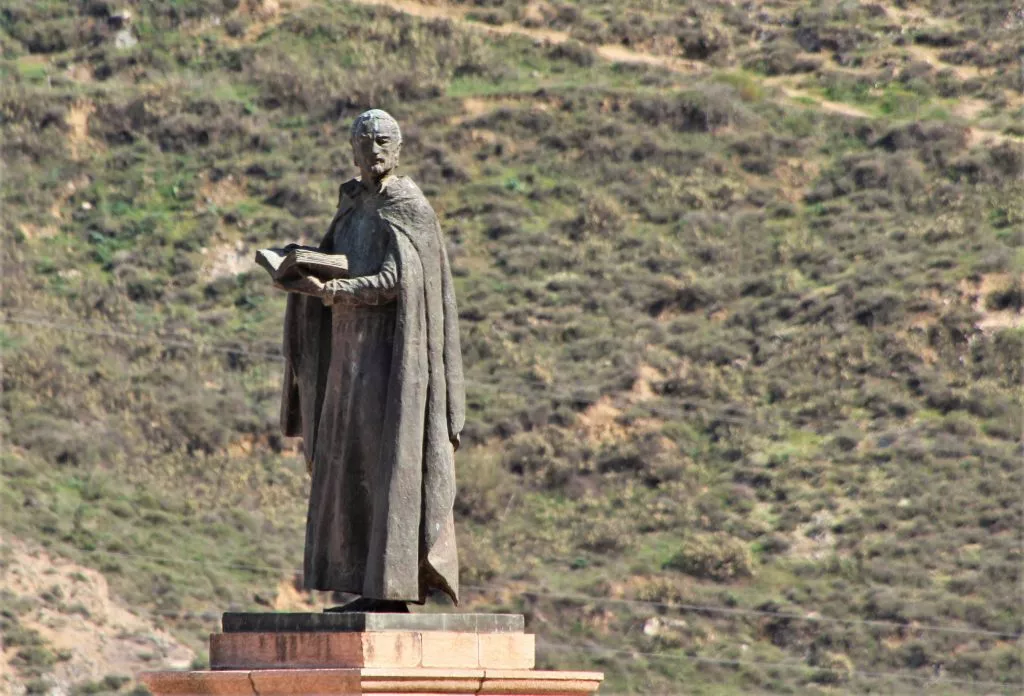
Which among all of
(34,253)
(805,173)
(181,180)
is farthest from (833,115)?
(34,253)

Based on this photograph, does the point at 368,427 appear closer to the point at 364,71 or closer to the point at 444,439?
the point at 444,439

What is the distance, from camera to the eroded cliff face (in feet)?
87.1

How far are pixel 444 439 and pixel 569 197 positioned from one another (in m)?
35.5

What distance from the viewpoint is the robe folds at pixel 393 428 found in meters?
8.41

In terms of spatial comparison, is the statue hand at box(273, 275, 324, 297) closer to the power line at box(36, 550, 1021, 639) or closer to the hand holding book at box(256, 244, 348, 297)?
the hand holding book at box(256, 244, 348, 297)

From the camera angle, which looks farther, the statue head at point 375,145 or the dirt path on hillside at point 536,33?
the dirt path on hillside at point 536,33

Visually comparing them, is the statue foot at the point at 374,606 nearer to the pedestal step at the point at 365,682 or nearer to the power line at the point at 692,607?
the pedestal step at the point at 365,682

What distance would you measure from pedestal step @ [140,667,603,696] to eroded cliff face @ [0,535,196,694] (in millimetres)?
18593

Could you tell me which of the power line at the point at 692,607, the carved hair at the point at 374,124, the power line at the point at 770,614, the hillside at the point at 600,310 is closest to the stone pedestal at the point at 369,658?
the carved hair at the point at 374,124

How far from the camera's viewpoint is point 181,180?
→ 43.6m

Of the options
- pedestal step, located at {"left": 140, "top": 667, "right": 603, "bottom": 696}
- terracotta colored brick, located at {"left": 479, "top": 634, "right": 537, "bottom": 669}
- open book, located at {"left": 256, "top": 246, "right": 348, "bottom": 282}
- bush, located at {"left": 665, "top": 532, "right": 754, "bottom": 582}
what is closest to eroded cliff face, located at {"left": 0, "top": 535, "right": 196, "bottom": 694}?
bush, located at {"left": 665, "top": 532, "right": 754, "bottom": 582}

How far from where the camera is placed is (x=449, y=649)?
8.12 metres

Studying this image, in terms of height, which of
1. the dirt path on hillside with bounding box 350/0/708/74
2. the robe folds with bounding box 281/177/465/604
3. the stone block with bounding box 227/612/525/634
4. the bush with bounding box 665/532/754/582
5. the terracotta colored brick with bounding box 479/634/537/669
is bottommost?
the bush with bounding box 665/532/754/582

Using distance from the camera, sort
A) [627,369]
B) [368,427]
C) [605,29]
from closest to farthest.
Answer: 1. [368,427]
2. [627,369]
3. [605,29]
